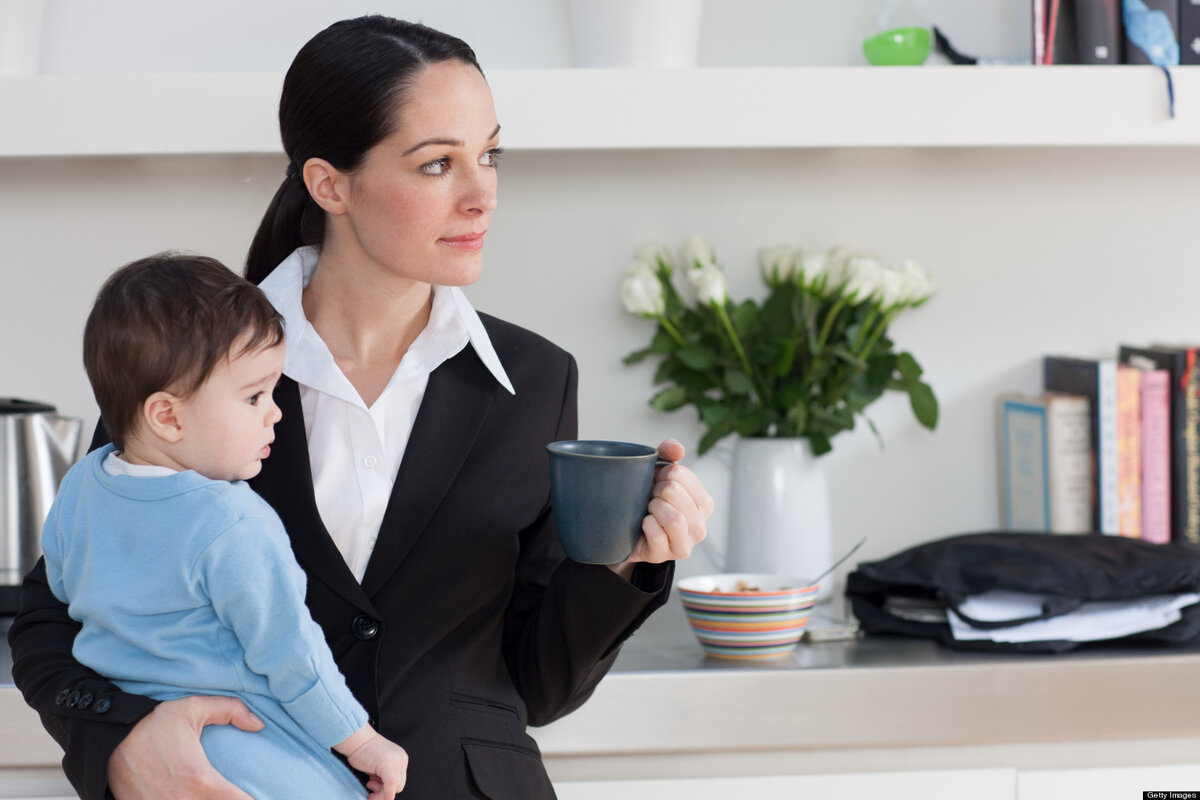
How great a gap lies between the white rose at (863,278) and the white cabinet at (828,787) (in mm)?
758

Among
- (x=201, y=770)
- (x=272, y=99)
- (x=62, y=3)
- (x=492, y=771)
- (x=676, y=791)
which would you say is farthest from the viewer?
(x=62, y=3)

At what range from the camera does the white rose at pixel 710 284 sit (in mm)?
1944

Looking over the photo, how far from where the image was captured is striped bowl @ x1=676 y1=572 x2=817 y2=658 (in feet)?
5.36

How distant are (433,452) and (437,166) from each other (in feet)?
0.93

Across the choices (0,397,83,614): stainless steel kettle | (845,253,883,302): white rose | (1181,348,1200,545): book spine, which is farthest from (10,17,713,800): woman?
(1181,348,1200,545): book spine

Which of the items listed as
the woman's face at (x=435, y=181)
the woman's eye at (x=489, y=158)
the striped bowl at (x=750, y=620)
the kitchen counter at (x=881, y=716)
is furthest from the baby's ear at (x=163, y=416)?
the striped bowl at (x=750, y=620)

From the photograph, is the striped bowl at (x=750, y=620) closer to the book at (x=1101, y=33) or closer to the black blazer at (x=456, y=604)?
the black blazer at (x=456, y=604)

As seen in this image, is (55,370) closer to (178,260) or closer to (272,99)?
(272,99)

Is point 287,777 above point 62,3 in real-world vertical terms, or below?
below

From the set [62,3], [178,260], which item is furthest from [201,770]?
[62,3]

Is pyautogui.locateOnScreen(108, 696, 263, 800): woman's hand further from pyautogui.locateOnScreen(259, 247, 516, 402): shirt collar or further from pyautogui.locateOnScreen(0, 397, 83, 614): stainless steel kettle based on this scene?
pyautogui.locateOnScreen(0, 397, 83, 614): stainless steel kettle

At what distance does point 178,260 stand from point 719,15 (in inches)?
50.6

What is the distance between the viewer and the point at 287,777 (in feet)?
3.28

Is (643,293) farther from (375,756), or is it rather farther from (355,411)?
(375,756)
